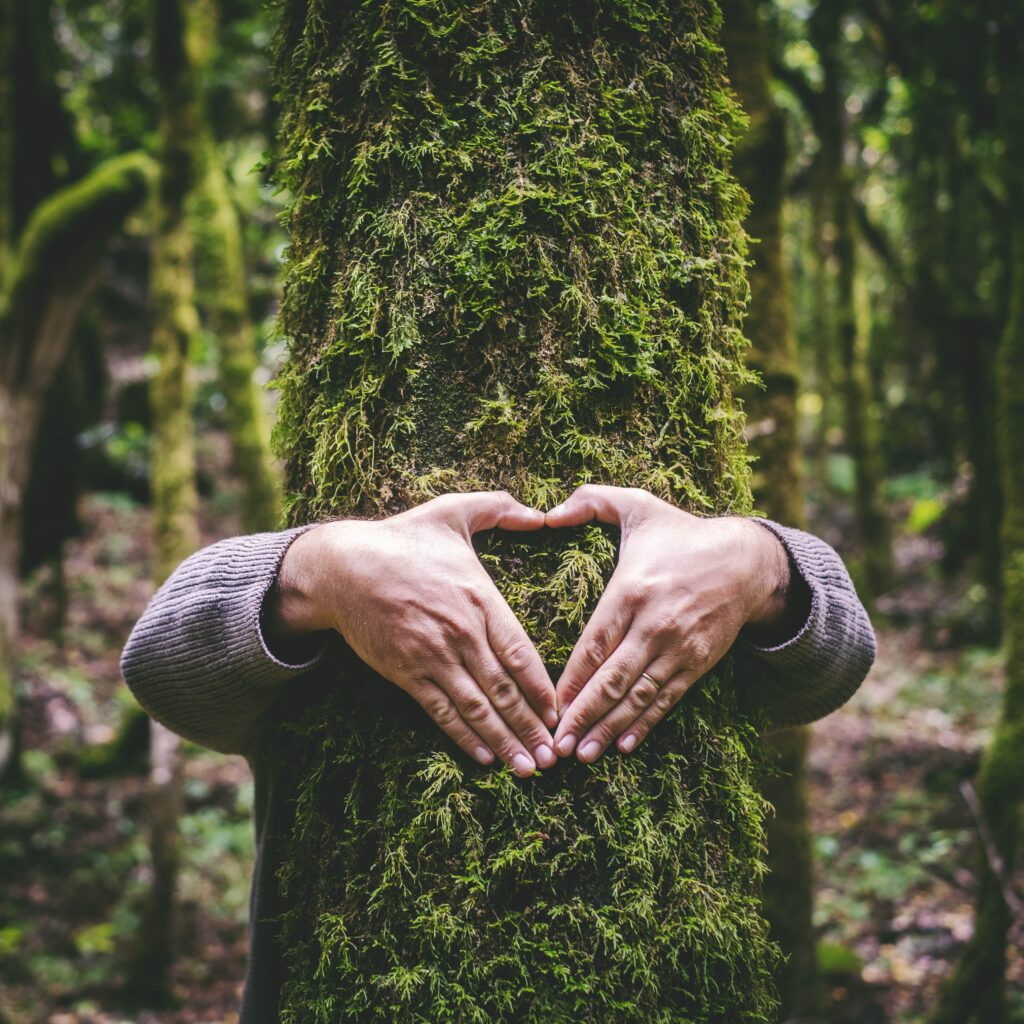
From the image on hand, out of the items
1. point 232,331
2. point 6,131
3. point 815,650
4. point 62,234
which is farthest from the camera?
point 6,131

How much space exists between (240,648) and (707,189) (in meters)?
1.24

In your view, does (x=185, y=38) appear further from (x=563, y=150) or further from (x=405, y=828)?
(x=405, y=828)

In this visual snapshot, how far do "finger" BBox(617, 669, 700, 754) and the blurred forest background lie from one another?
Result: 42.7 inches

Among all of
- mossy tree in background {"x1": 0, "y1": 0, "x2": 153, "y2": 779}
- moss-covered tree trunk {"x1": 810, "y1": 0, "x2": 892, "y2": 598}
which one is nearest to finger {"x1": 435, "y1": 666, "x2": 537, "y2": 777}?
mossy tree in background {"x1": 0, "y1": 0, "x2": 153, "y2": 779}

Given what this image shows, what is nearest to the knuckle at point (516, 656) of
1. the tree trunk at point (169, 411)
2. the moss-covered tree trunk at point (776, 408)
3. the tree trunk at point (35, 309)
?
the moss-covered tree trunk at point (776, 408)

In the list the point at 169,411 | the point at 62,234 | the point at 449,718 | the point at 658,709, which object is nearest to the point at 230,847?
the point at 169,411

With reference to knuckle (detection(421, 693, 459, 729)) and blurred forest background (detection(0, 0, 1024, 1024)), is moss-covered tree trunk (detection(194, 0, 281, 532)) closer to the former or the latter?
blurred forest background (detection(0, 0, 1024, 1024))

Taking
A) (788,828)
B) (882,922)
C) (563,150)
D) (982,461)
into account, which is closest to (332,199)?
(563,150)

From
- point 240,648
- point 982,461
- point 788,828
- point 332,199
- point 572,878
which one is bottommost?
point 788,828

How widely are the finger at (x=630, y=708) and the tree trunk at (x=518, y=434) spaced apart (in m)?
0.04

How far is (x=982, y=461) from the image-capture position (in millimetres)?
10008

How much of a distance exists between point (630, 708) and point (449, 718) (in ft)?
0.95

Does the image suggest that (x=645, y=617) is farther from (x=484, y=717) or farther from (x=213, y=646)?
(x=213, y=646)

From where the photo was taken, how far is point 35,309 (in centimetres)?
699
